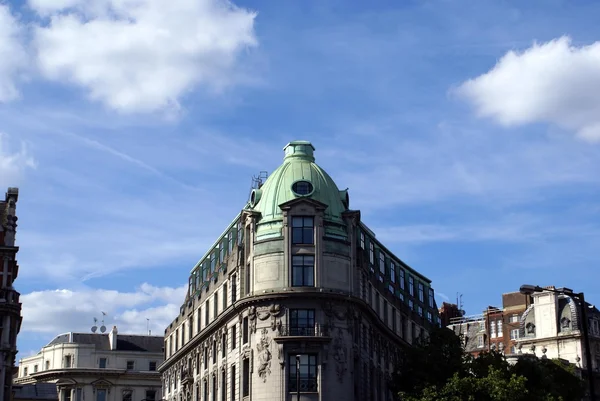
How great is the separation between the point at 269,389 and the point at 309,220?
44.9 feet

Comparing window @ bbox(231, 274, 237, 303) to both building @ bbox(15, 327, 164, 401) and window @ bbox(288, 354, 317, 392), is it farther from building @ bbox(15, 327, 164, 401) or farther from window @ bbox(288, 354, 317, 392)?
building @ bbox(15, 327, 164, 401)

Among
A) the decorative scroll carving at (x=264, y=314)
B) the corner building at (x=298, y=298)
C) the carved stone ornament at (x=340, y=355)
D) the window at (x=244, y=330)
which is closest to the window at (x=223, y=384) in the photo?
the corner building at (x=298, y=298)

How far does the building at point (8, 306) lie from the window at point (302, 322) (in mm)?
24822

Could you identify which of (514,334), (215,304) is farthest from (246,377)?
(514,334)

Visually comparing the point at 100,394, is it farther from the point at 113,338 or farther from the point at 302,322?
the point at 302,322

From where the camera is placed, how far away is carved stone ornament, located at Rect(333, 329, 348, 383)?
77.7 m

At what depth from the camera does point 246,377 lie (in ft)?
265

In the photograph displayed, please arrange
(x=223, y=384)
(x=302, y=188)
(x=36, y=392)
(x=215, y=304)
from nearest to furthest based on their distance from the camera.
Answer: (x=302, y=188), (x=223, y=384), (x=215, y=304), (x=36, y=392)

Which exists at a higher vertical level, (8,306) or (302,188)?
(302,188)

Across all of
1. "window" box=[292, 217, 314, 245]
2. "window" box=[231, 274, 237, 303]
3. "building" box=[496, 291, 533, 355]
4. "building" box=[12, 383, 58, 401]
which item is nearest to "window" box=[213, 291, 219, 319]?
"window" box=[231, 274, 237, 303]

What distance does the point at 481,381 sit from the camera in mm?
70125

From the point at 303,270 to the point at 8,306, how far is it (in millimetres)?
25837

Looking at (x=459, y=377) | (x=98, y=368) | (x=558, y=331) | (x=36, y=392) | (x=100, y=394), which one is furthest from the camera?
(x=98, y=368)

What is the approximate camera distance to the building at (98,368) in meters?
146
